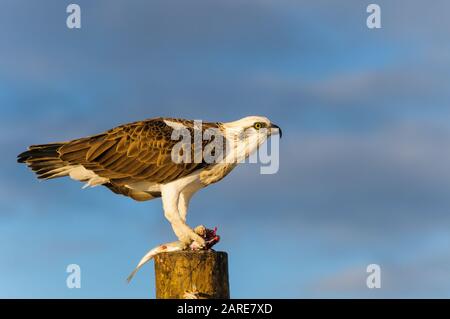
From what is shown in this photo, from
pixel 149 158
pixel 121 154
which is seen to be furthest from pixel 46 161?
pixel 149 158

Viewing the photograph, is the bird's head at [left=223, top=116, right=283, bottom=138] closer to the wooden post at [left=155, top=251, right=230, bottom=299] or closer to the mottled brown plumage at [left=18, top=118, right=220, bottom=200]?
the mottled brown plumage at [left=18, top=118, right=220, bottom=200]

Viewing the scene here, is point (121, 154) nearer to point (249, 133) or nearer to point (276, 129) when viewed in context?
point (249, 133)

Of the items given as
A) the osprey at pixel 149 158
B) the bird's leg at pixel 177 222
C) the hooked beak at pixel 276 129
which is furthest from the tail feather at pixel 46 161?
the hooked beak at pixel 276 129

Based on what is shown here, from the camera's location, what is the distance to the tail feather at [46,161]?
1321 cm

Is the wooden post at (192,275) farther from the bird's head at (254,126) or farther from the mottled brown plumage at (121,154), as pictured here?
the bird's head at (254,126)

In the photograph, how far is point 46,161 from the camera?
13.2 m

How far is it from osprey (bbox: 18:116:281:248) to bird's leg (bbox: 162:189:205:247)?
0.12ft

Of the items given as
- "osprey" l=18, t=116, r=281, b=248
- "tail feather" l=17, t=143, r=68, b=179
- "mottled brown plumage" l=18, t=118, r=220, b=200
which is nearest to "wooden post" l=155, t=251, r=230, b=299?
"osprey" l=18, t=116, r=281, b=248

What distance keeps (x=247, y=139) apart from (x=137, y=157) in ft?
6.37

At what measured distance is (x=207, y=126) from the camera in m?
13.1
